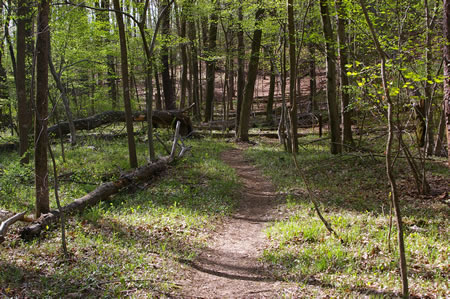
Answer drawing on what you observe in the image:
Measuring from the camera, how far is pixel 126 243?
20.1ft

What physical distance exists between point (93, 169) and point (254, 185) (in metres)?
5.92

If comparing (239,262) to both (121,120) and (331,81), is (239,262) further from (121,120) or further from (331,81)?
(121,120)

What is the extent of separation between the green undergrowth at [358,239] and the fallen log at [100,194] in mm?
4439

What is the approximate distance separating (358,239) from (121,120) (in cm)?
1610

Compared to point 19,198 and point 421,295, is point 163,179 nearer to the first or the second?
point 19,198

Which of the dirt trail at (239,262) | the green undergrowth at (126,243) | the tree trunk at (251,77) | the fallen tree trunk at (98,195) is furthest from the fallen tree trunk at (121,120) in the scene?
the dirt trail at (239,262)

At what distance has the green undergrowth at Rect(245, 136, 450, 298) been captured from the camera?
4.67m

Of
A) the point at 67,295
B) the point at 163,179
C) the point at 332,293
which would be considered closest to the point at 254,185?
the point at 163,179

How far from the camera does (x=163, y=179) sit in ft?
37.3

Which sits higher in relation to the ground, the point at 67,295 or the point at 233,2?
the point at 233,2

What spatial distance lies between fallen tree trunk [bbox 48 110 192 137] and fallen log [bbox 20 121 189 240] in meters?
6.03

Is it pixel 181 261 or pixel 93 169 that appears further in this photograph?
pixel 93 169

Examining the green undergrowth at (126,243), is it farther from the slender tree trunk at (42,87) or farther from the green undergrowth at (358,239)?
the green undergrowth at (358,239)

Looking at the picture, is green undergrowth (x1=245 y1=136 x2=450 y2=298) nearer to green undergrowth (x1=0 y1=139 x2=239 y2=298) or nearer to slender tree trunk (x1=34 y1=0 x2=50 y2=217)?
green undergrowth (x1=0 y1=139 x2=239 y2=298)
